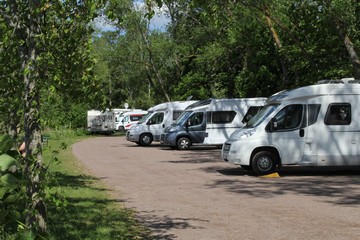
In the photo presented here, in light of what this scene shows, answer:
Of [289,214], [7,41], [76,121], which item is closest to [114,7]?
[7,41]

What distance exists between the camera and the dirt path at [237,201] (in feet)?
26.3

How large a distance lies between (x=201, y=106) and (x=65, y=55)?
71.6 ft

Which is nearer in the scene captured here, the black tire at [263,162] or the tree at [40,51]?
the tree at [40,51]

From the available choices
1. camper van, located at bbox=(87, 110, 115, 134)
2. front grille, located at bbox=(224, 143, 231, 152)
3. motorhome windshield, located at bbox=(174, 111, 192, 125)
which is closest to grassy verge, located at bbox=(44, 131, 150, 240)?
front grille, located at bbox=(224, 143, 231, 152)

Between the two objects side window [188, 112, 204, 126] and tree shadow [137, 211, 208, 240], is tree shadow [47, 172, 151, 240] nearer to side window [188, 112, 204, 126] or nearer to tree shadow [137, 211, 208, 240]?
→ tree shadow [137, 211, 208, 240]

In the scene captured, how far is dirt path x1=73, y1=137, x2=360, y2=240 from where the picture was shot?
8.02 meters

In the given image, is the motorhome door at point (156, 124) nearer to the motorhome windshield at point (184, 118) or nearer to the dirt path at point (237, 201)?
the motorhome windshield at point (184, 118)

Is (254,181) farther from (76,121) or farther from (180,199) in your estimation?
(76,121)

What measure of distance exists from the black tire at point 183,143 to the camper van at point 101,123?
82.7 ft

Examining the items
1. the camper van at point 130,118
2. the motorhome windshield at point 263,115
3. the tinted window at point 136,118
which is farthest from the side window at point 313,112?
the tinted window at point 136,118

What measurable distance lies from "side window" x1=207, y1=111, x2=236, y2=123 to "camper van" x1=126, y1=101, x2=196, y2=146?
5.59 meters

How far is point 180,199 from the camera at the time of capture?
11.1 meters

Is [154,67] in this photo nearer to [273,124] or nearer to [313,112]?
[273,124]

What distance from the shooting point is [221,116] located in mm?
26875
